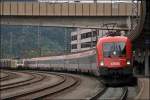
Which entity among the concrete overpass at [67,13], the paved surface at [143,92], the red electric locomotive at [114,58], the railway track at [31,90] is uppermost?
the concrete overpass at [67,13]

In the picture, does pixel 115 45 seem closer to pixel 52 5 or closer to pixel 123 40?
pixel 123 40

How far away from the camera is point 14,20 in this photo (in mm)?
53438

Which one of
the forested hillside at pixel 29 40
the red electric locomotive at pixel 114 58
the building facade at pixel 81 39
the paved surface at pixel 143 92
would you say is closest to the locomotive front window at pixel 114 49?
the red electric locomotive at pixel 114 58

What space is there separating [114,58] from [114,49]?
0.72 meters

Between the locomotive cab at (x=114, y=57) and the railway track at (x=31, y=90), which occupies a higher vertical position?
the locomotive cab at (x=114, y=57)

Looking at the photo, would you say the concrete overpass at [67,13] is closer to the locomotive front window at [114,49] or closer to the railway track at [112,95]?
the railway track at [112,95]

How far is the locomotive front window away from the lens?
2536 cm

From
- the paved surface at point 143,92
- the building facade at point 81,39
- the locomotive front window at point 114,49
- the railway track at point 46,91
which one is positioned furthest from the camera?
the building facade at point 81,39

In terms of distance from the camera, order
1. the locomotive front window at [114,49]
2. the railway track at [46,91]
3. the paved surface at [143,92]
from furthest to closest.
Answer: the locomotive front window at [114,49], the railway track at [46,91], the paved surface at [143,92]

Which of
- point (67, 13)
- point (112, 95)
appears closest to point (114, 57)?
point (112, 95)

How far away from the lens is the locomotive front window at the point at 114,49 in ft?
83.2

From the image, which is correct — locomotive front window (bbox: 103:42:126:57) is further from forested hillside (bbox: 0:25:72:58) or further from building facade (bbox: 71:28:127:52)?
forested hillside (bbox: 0:25:72:58)

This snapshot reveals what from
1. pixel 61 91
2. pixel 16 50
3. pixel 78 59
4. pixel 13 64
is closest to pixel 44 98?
pixel 61 91

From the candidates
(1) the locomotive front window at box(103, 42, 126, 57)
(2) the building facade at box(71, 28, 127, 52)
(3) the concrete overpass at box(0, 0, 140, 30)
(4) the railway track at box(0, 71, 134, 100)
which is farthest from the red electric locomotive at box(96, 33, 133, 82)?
(2) the building facade at box(71, 28, 127, 52)
